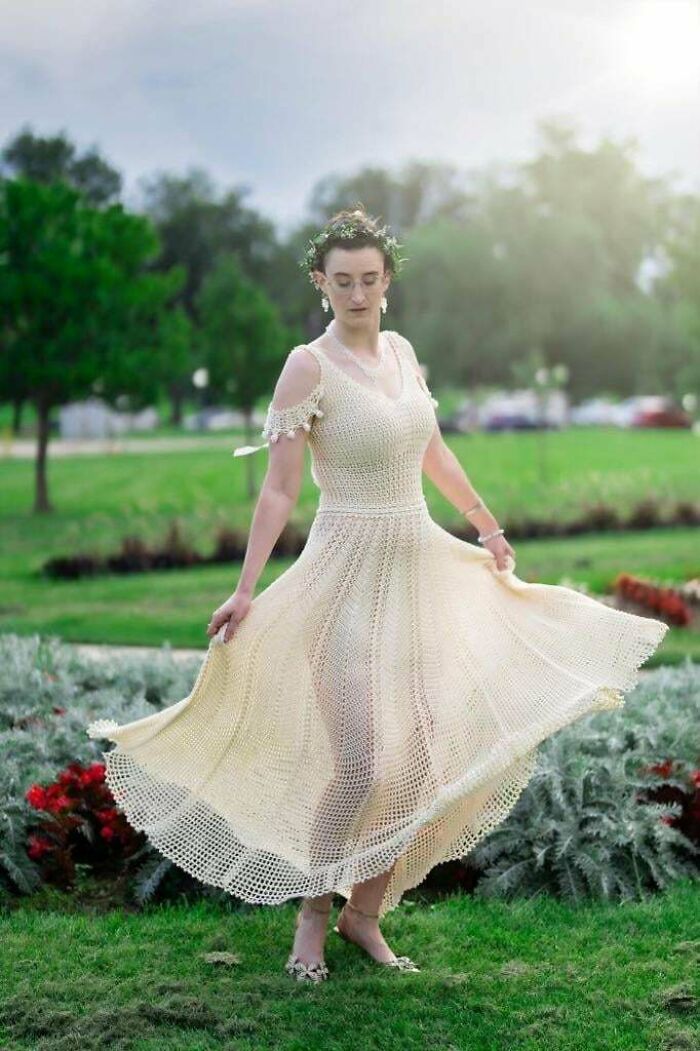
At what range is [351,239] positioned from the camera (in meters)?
4.11

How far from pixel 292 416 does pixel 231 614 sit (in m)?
0.62

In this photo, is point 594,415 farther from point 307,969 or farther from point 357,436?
point 307,969

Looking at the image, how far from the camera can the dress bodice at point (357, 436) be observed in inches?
163

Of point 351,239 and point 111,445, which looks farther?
point 111,445

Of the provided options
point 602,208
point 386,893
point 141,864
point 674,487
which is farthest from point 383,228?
point 602,208

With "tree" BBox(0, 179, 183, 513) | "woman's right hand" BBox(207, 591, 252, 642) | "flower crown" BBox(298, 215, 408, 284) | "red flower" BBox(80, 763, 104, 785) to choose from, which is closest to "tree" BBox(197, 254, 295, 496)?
"tree" BBox(0, 179, 183, 513)

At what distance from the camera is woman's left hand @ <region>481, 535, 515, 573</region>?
448 centimetres

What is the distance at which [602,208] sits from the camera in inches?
2655

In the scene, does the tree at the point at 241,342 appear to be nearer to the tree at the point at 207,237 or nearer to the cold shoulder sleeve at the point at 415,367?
the cold shoulder sleeve at the point at 415,367

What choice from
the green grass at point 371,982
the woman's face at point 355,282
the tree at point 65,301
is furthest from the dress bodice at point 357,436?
the tree at point 65,301

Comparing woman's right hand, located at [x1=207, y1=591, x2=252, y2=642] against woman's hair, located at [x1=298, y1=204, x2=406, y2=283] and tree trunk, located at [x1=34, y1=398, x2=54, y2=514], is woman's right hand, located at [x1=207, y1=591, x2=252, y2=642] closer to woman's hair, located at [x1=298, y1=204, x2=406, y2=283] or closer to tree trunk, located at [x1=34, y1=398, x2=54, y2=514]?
woman's hair, located at [x1=298, y1=204, x2=406, y2=283]

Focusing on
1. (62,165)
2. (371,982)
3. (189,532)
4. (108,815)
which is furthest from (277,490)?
(62,165)

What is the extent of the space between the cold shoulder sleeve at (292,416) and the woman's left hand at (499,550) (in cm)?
80

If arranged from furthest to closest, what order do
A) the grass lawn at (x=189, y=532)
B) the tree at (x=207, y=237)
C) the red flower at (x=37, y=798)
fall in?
the tree at (x=207, y=237)
the grass lawn at (x=189, y=532)
the red flower at (x=37, y=798)
